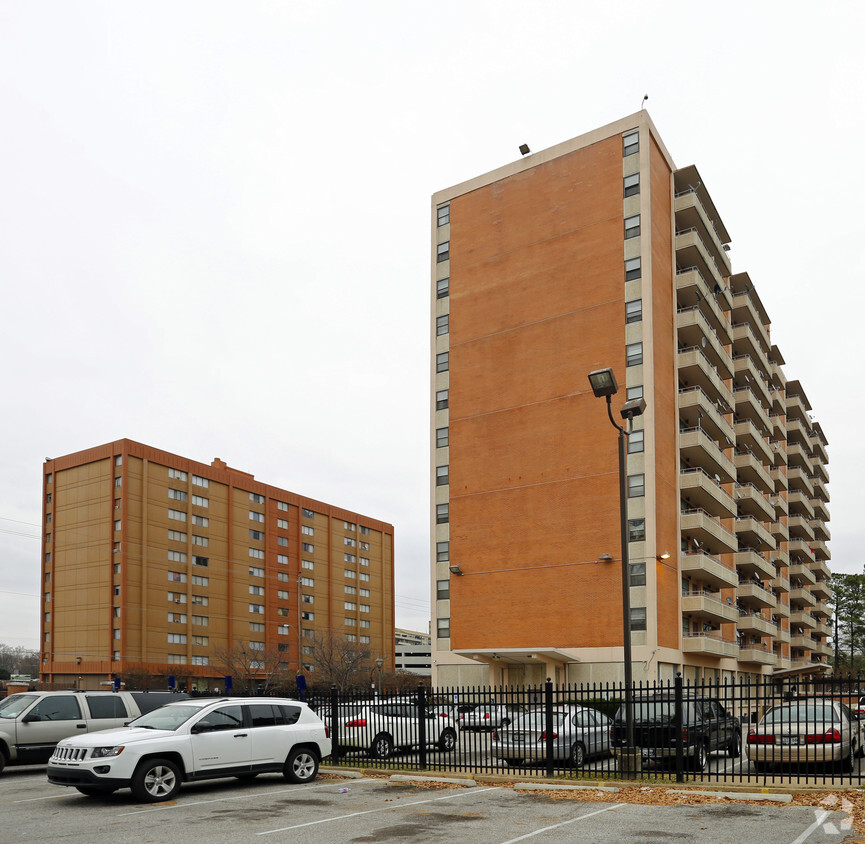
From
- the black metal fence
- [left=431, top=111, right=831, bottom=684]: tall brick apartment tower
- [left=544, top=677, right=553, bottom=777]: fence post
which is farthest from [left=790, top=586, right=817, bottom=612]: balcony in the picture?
[left=544, top=677, right=553, bottom=777]: fence post

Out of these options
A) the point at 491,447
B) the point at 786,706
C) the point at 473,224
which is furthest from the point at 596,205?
the point at 786,706

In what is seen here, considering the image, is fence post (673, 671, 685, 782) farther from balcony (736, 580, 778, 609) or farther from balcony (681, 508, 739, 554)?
balcony (736, 580, 778, 609)

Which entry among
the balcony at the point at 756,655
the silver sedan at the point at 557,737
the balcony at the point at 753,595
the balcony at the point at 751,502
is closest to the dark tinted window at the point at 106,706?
the silver sedan at the point at 557,737

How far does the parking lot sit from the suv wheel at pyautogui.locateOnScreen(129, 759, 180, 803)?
21 cm

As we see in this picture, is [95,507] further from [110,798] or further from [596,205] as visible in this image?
[110,798]

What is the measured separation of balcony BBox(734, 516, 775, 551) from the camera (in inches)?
2527

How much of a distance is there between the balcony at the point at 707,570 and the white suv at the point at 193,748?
37.4 metres

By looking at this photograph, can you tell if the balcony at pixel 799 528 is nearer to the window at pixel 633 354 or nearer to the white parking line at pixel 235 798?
the window at pixel 633 354

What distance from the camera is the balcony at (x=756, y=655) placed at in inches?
2423

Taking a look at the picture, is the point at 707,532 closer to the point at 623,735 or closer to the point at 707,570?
the point at 707,570

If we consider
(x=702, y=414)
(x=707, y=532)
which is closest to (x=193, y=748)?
(x=707, y=532)

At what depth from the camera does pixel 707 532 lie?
5459 cm

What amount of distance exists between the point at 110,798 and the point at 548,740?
8.48 meters

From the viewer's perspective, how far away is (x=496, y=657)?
167 feet
